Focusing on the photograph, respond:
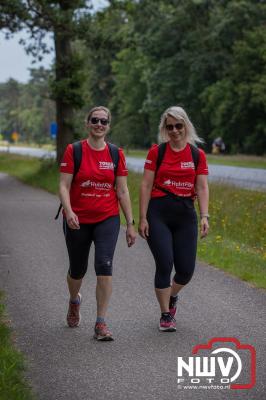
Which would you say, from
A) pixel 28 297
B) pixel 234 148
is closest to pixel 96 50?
pixel 28 297

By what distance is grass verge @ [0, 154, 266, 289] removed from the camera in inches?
467

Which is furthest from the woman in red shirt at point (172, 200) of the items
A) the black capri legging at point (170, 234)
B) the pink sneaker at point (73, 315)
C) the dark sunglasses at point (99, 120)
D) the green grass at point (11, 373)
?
the green grass at point (11, 373)

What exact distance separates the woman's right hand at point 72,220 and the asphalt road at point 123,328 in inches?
34.8

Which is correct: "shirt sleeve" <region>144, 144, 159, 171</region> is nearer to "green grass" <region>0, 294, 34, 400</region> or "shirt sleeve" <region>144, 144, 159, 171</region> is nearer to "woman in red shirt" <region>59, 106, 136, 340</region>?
"woman in red shirt" <region>59, 106, 136, 340</region>

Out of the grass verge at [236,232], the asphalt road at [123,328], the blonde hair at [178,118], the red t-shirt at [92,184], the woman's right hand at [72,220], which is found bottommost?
the grass verge at [236,232]

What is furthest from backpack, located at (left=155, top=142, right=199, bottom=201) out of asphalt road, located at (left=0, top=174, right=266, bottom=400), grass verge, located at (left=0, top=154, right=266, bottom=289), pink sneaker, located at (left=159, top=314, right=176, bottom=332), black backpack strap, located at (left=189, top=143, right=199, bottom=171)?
grass verge, located at (left=0, top=154, right=266, bottom=289)

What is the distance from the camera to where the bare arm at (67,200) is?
7361mm

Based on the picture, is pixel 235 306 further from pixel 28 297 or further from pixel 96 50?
pixel 96 50

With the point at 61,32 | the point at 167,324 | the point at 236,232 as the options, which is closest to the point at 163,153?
the point at 167,324

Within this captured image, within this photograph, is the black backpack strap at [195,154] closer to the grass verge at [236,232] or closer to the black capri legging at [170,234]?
the black capri legging at [170,234]

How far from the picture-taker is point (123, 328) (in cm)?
792

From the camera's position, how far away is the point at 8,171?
42.8 meters

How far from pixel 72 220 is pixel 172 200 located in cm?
89

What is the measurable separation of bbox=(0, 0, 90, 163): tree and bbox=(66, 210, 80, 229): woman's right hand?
23.5 m
